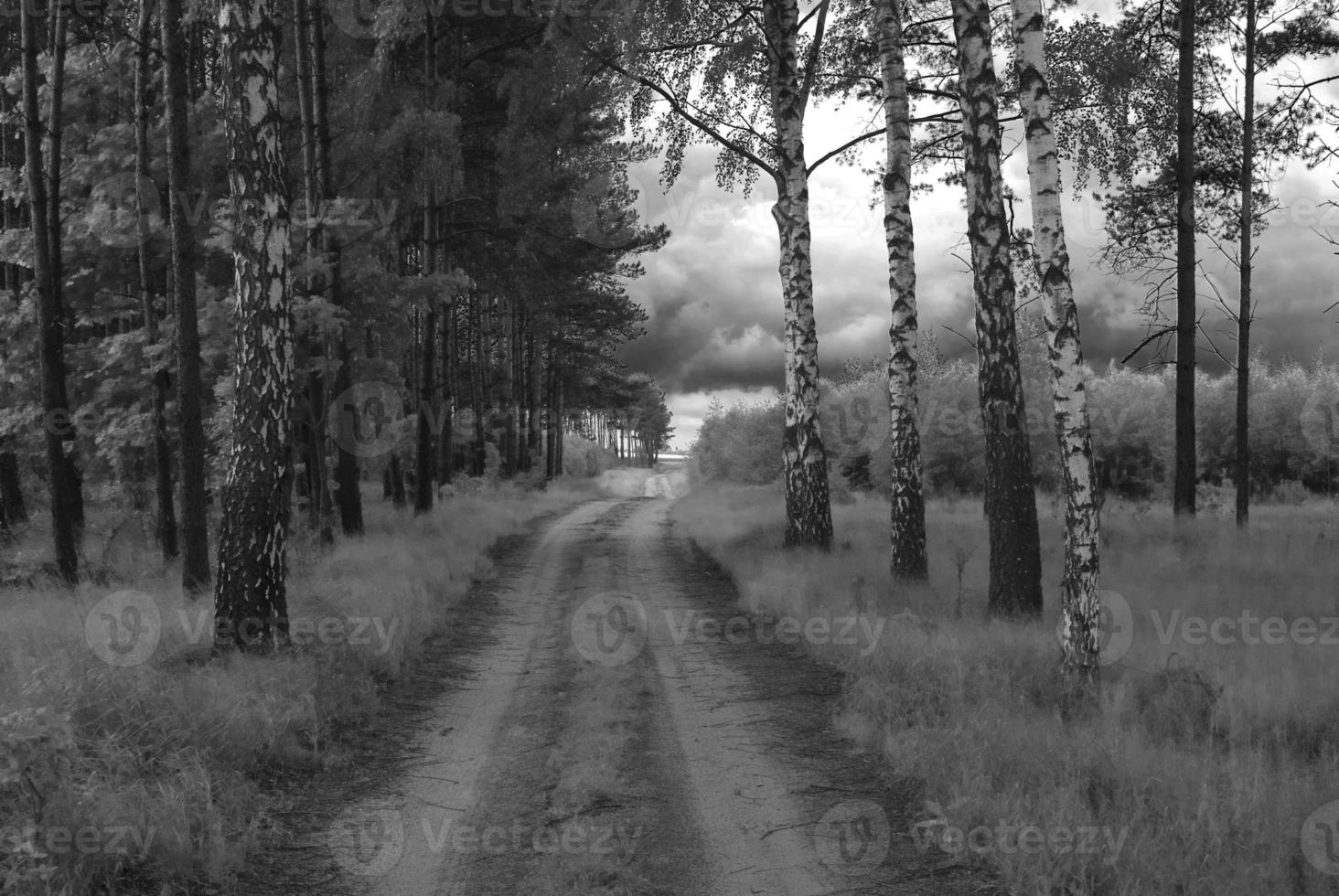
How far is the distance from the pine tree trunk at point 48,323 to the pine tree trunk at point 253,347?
22.6 ft

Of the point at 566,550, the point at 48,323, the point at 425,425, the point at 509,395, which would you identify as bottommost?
the point at 566,550

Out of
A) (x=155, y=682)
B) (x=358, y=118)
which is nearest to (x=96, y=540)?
(x=358, y=118)

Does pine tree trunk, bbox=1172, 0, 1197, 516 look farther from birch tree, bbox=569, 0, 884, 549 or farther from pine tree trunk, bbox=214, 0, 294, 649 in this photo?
pine tree trunk, bbox=214, 0, 294, 649

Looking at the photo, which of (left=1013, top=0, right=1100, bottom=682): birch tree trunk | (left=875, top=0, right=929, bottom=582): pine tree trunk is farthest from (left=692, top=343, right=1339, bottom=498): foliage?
(left=1013, top=0, right=1100, bottom=682): birch tree trunk

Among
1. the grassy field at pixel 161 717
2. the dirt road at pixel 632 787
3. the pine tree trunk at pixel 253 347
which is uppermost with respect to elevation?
the pine tree trunk at pixel 253 347

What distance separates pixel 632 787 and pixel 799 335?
10.4 metres

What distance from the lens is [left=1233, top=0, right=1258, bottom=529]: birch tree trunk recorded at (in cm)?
1714

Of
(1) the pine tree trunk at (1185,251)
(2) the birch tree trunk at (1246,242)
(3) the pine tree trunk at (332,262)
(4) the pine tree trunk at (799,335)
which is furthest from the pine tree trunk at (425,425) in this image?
(2) the birch tree trunk at (1246,242)

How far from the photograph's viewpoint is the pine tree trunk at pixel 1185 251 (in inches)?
645

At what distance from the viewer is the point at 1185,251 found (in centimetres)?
1672

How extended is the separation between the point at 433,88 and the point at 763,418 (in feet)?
111

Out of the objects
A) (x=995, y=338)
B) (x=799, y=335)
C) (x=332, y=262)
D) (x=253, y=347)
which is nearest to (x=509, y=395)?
(x=332, y=262)

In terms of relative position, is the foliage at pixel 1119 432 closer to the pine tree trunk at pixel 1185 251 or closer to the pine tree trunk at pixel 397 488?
the pine tree trunk at pixel 1185 251

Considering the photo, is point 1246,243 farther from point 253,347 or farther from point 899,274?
point 253,347
